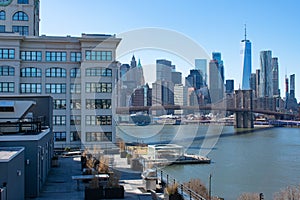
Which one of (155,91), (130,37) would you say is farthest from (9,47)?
(155,91)

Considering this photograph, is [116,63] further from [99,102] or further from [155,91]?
[155,91]

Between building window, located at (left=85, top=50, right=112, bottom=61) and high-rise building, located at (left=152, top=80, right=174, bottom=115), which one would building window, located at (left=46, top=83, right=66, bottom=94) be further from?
high-rise building, located at (left=152, top=80, right=174, bottom=115)

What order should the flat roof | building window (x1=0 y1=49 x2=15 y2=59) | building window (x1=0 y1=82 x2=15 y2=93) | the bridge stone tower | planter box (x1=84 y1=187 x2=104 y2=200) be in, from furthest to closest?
1. the bridge stone tower
2. building window (x1=0 y1=82 x2=15 y2=93)
3. building window (x1=0 y1=49 x2=15 y2=59)
4. planter box (x1=84 y1=187 x2=104 y2=200)
5. the flat roof

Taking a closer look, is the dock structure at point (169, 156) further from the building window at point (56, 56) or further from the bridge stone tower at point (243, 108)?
the bridge stone tower at point (243, 108)

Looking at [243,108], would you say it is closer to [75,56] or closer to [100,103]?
[100,103]

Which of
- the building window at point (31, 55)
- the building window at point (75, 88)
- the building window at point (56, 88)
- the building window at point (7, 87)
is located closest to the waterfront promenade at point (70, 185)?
the building window at point (75, 88)

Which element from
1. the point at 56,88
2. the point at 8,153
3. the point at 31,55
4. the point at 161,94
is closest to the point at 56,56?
the point at 31,55

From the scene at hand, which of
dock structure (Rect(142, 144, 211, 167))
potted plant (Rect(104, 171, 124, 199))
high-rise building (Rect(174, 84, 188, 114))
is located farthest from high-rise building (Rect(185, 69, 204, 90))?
potted plant (Rect(104, 171, 124, 199))

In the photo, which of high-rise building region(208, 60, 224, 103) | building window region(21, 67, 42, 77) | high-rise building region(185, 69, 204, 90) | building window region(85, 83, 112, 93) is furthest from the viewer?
high-rise building region(208, 60, 224, 103)
